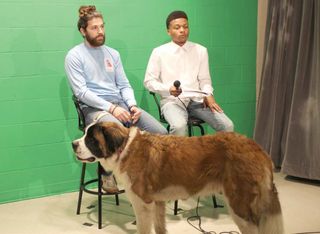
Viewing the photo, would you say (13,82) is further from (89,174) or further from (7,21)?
(89,174)

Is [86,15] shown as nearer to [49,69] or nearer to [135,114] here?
[49,69]

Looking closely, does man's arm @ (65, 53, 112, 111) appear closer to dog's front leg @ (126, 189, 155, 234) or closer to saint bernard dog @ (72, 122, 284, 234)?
saint bernard dog @ (72, 122, 284, 234)

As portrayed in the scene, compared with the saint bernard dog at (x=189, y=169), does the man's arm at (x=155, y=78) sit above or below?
above

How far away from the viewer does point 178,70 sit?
3.67 metres

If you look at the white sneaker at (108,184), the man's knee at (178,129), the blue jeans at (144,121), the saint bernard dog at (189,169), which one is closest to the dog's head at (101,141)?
the saint bernard dog at (189,169)

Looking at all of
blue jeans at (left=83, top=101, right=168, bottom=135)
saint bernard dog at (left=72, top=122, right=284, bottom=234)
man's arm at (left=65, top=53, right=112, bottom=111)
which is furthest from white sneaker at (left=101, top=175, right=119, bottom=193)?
saint bernard dog at (left=72, top=122, right=284, bottom=234)

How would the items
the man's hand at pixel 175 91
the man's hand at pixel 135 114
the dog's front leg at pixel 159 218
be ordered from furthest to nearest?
the man's hand at pixel 175 91 < the man's hand at pixel 135 114 < the dog's front leg at pixel 159 218

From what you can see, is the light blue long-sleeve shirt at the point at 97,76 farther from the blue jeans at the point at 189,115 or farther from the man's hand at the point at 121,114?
the blue jeans at the point at 189,115

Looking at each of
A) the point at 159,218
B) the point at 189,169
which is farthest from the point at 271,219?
the point at 159,218

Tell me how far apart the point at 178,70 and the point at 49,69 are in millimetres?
1063

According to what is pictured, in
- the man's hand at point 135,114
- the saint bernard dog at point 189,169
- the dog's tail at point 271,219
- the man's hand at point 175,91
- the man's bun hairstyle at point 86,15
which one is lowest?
the dog's tail at point 271,219

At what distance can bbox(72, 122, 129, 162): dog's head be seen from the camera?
2.64m

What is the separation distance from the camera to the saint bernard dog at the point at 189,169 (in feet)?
8.41

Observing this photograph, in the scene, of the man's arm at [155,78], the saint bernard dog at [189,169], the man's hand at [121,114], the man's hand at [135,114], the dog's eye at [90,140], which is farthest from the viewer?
the man's arm at [155,78]
